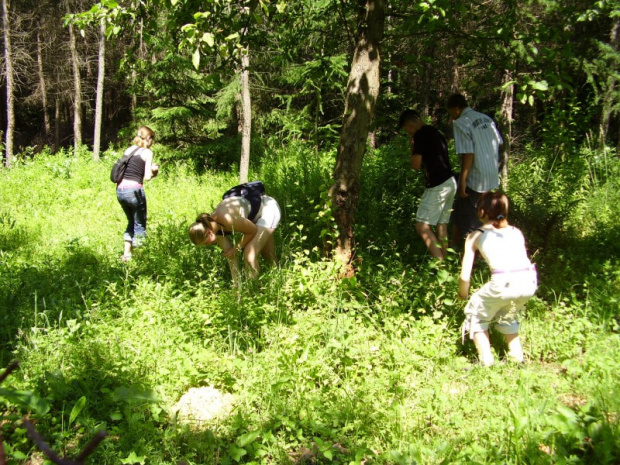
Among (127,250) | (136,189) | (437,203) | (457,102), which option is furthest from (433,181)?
(127,250)

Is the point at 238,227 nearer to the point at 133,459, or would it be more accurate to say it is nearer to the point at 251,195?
the point at 251,195

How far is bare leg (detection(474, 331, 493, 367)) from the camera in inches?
135

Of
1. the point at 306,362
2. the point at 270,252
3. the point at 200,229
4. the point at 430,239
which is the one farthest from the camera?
the point at 270,252

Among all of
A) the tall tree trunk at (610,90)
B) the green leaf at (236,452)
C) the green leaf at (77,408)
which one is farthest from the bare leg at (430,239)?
the tall tree trunk at (610,90)

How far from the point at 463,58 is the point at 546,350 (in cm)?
343

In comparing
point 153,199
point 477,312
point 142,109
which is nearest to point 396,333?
point 477,312

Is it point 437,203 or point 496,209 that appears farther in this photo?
point 437,203

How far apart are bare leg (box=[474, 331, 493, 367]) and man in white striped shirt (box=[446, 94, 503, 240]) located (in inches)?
72.9

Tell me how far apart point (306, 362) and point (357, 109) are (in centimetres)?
253

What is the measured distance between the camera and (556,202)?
5648 mm

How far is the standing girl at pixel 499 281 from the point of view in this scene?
11.1ft

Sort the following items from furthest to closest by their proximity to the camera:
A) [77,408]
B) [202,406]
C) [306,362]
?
[306,362]
[202,406]
[77,408]

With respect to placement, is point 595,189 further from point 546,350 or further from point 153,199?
point 153,199

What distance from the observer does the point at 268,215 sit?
464cm
